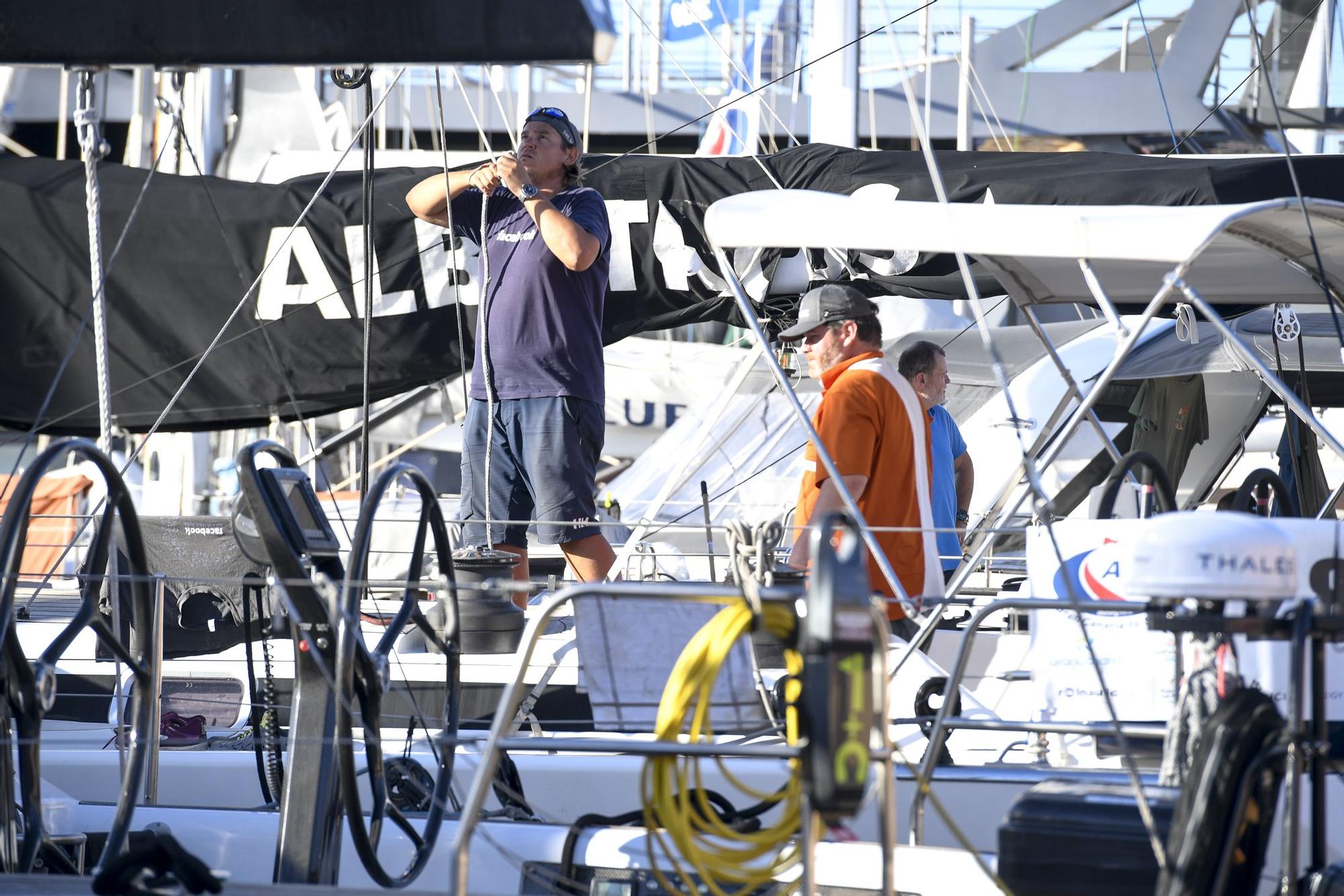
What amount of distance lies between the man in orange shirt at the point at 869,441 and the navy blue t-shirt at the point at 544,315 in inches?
22.7

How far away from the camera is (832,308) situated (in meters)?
4.41

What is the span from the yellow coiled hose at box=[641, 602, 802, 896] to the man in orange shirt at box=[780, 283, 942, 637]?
161 cm

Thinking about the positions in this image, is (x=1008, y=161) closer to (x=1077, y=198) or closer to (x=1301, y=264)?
(x=1077, y=198)

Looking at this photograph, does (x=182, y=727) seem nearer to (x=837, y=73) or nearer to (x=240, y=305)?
(x=240, y=305)

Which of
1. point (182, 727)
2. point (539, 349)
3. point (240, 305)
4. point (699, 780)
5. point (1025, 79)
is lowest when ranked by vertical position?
point (182, 727)

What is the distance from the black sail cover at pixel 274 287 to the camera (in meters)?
5.64

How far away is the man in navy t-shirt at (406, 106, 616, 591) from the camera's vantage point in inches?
174

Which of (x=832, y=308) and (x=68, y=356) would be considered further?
(x=68, y=356)

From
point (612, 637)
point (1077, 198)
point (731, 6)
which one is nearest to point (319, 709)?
point (612, 637)

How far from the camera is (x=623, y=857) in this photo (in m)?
3.22

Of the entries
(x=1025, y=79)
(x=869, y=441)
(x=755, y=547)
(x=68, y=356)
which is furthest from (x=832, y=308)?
(x=1025, y=79)

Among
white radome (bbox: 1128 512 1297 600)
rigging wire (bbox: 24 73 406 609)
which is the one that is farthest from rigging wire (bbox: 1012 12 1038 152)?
white radome (bbox: 1128 512 1297 600)

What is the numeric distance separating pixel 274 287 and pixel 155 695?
2.71 metres

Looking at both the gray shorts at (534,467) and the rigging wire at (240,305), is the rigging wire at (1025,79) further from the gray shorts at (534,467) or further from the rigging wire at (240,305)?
the gray shorts at (534,467)
